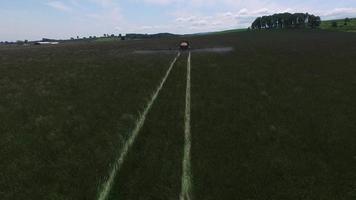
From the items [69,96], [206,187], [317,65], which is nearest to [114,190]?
[206,187]

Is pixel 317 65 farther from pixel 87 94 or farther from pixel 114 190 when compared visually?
pixel 114 190

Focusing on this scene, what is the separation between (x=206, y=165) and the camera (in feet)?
29.5

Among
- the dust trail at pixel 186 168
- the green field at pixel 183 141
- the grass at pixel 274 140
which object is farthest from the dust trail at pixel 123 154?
the grass at pixel 274 140

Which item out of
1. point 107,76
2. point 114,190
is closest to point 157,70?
point 107,76

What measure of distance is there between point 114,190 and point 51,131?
5.49m

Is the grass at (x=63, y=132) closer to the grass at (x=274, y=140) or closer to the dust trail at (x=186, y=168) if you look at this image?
the dust trail at (x=186, y=168)

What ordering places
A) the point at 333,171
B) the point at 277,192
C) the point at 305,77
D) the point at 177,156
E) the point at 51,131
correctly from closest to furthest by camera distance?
the point at 277,192
the point at 333,171
the point at 177,156
the point at 51,131
the point at 305,77

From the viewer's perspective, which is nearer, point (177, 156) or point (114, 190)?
point (114, 190)

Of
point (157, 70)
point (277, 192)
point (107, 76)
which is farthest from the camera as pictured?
point (157, 70)

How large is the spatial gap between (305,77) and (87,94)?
12.5m

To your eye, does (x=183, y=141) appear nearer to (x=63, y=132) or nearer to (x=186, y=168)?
(x=186, y=168)

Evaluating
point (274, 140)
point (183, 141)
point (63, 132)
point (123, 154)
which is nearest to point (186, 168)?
point (123, 154)

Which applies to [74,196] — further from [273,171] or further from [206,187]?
[273,171]

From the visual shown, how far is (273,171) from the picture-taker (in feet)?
28.1
